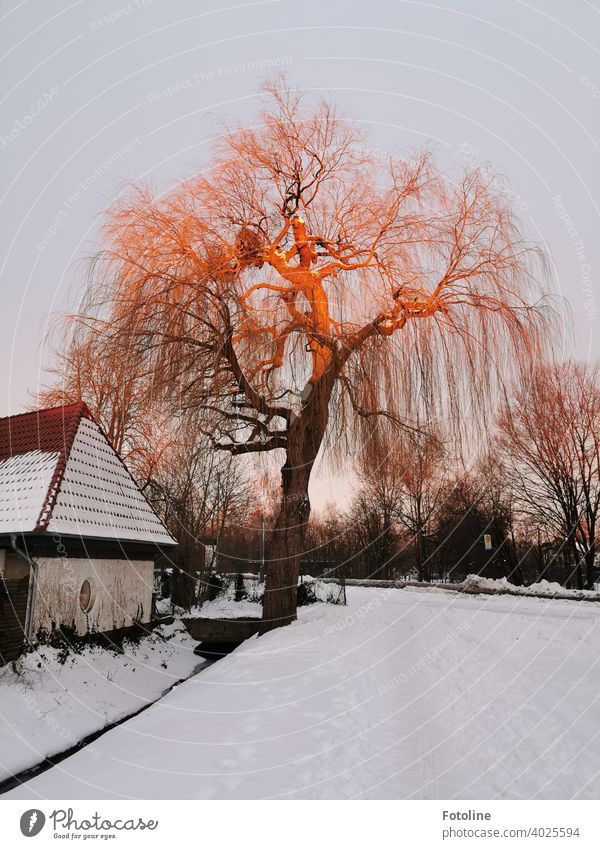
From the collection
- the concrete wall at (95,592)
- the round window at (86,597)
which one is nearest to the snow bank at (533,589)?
the concrete wall at (95,592)

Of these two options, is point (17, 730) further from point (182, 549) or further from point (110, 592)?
point (182, 549)

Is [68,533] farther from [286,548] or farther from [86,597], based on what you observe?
[286,548]

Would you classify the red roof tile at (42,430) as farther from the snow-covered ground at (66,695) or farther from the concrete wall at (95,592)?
the snow-covered ground at (66,695)

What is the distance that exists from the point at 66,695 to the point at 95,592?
2.72 metres

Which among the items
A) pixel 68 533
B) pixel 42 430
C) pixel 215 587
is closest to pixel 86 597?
pixel 68 533

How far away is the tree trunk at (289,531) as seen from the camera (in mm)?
10531

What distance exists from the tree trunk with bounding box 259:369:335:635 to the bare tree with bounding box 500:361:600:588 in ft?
41.5

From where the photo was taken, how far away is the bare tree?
22.0 metres

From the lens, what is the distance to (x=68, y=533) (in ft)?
32.5

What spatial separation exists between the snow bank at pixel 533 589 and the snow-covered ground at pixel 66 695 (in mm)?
11372

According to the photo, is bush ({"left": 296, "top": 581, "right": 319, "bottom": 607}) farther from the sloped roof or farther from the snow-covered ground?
the snow-covered ground

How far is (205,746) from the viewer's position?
207 inches

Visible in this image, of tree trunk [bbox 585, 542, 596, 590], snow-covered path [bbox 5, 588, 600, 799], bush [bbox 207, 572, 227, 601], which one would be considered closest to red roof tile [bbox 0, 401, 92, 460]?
snow-covered path [bbox 5, 588, 600, 799]

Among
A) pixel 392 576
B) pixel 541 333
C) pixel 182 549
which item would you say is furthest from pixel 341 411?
pixel 392 576
